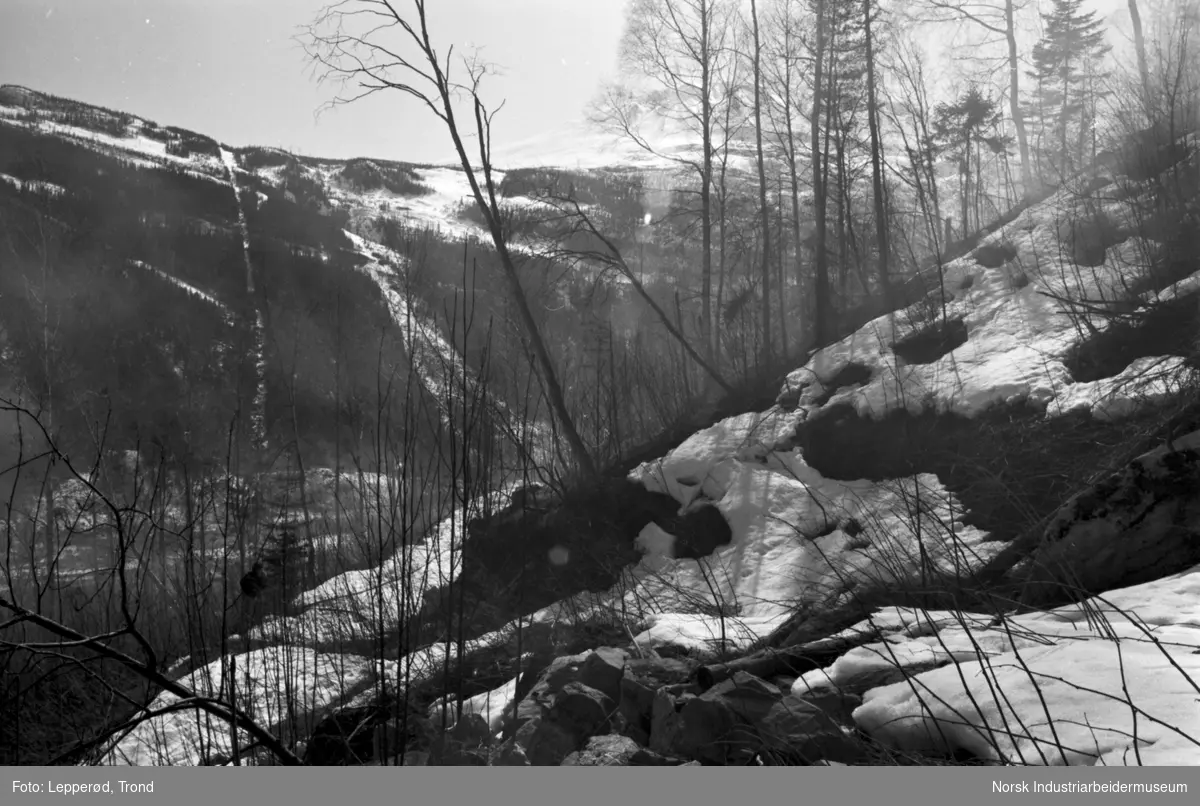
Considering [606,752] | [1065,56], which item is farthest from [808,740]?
[1065,56]

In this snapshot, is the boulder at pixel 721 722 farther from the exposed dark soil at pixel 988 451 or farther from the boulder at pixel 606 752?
the exposed dark soil at pixel 988 451

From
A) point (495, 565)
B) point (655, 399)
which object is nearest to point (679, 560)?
point (495, 565)

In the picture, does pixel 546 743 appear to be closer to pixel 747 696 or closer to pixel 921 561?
pixel 747 696

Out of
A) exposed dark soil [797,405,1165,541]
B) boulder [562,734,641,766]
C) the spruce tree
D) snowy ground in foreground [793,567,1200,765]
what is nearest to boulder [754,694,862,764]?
snowy ground in foreground [793,567,1200,765]

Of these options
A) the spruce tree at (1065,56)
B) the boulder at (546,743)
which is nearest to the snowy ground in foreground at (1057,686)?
the boulder at (546,743)

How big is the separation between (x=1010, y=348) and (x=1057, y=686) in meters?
5.61

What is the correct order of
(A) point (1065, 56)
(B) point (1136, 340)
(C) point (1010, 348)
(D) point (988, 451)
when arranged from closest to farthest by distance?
(D) point (988, 451) < (B) point (1136, 340) < (C) point (1010, 348) < (A) point (1065, 56)

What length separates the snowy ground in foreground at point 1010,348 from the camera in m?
5.80

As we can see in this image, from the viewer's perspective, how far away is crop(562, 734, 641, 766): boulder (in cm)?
264

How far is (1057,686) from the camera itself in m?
2.19

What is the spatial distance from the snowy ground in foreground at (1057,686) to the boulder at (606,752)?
2.42 ft

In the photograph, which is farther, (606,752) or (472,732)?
(472,732)

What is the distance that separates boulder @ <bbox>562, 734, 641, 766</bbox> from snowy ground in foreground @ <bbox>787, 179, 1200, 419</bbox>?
14.5 ft

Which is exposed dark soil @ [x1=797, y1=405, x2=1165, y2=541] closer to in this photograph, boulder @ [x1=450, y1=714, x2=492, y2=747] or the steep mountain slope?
the steep mountain slope
